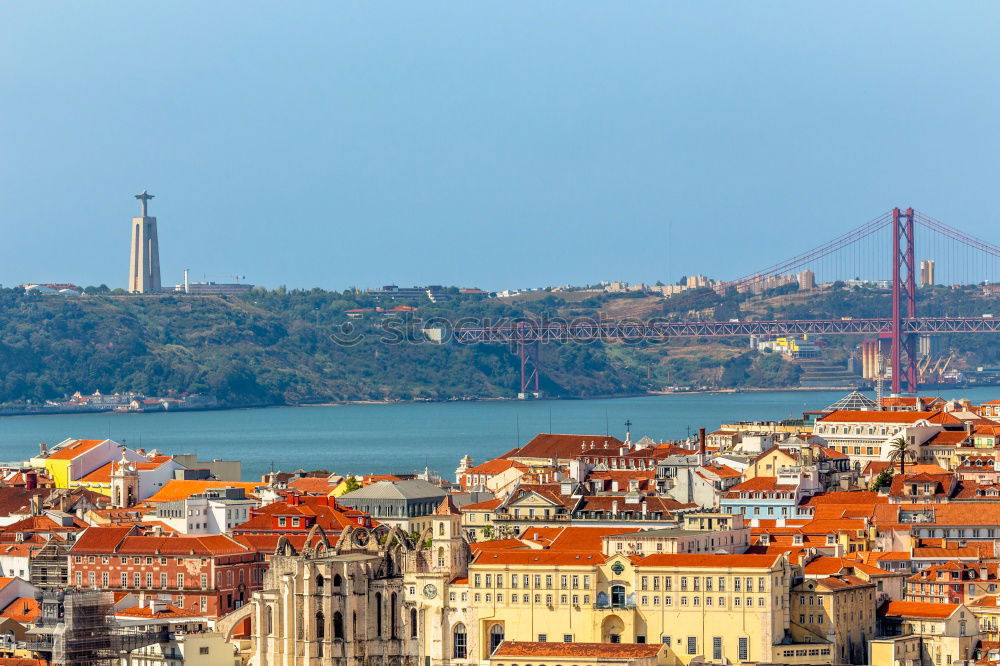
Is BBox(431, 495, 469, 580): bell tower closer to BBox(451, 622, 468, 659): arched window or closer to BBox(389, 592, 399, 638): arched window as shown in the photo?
BBox(389, 592, 399, 638): arched window

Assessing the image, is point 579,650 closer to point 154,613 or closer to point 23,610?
point 154,613

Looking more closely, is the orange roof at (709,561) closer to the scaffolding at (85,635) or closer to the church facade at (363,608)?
the church facade at (363,608)

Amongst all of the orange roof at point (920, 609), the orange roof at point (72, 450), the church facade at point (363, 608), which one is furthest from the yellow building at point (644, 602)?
the orange roof at point (72, 450)

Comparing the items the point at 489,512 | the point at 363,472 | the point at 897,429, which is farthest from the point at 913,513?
the point at 363,472

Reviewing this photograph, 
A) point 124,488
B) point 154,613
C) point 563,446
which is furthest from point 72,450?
point 154,613

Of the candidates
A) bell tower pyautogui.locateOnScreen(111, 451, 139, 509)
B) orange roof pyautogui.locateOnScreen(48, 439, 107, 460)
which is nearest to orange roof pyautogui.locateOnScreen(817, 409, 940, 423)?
bell tower pyautogui.locateOnScreen(111, 451, 139, 509)

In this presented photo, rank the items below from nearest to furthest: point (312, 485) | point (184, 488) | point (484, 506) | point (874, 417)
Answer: point (484, 506)
point (184, 488)
point (874, 417)
point (312, 485)
